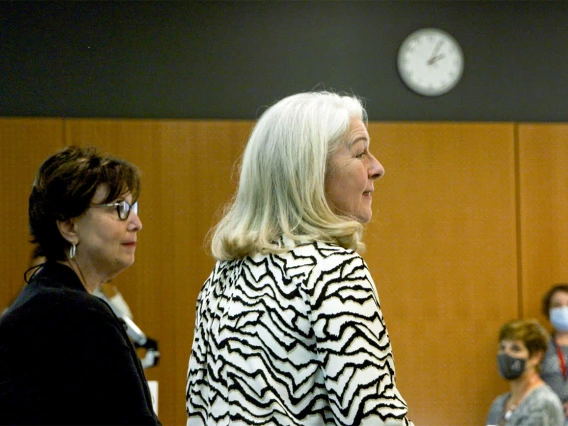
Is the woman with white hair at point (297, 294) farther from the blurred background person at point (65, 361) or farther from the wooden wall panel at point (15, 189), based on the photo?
the wooden wall panel at point (15, 189)

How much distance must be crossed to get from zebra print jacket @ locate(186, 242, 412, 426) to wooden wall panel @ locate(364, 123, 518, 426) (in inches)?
158

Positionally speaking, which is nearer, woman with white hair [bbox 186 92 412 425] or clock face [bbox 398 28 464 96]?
woman with white hair [bbox 186 92 412 425]

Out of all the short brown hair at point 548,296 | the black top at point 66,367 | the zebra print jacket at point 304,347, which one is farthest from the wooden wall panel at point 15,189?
the zebra print jacket at point 304,347

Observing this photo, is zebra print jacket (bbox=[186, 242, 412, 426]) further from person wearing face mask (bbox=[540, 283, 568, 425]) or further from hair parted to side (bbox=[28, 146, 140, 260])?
person wearing face mask (bbox=[540, 283, 568, 425])

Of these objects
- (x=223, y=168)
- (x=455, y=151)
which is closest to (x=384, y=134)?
(x=455, y=151)

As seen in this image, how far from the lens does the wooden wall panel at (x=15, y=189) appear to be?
5.06 metres

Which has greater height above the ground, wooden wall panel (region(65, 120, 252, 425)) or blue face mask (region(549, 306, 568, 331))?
wooden wall panel (region(65, 120, 252, 425))

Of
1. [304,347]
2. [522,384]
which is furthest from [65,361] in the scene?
[522,384]

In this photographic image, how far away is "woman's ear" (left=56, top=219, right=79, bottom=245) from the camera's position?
1.63 meters

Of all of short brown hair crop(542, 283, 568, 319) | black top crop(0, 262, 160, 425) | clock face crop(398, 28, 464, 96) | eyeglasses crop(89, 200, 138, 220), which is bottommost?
short brown hair crop(542, 283, 568, 319)

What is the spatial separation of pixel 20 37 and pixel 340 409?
4.67 m

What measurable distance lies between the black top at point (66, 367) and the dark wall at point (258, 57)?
13.3 feet

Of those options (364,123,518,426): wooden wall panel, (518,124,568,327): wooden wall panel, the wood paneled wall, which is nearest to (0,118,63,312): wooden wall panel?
the wood paneled wall

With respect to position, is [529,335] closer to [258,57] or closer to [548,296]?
[548,296]
